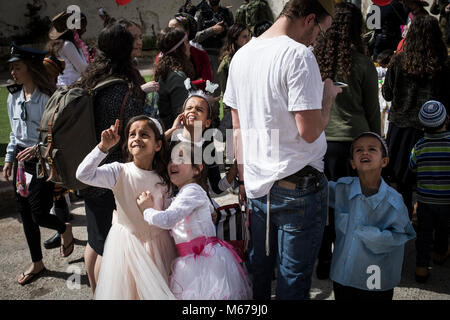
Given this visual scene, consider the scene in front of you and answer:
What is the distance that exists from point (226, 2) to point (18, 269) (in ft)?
51.9

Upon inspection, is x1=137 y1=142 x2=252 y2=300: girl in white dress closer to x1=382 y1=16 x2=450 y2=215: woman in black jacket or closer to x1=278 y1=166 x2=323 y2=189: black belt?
x1=278 y1=166 x2=323 y2=189: black belt

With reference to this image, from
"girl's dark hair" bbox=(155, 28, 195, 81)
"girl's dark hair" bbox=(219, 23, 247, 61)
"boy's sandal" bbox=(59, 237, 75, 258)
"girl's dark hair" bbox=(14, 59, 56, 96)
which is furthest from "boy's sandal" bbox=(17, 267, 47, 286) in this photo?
"girl's dark hair" bbox=(219, 23, 247, 61)

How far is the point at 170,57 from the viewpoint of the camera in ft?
12.7

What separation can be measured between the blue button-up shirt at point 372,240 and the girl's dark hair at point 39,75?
7.85 ft

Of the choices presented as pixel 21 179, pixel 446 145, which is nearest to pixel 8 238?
pixel 21 179

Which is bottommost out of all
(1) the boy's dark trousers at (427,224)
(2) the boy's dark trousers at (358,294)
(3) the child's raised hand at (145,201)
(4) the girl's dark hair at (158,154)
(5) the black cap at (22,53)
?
(2) the boy's dark trousers at (358,294)

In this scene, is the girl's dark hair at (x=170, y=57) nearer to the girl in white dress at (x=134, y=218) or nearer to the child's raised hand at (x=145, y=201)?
the girl in white dress at (x=134, y=218)

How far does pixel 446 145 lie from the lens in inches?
120

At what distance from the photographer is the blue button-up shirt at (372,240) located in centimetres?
253

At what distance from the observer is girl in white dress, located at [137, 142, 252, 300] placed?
228 centimetres

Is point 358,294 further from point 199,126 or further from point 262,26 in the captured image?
point 262,26

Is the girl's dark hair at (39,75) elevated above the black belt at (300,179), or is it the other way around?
the girl's dark hair at (39,75)

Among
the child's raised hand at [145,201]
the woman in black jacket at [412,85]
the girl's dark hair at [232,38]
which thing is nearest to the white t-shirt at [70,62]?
the girl's dark hair at [232,38]

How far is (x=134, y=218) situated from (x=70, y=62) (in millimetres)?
2882
